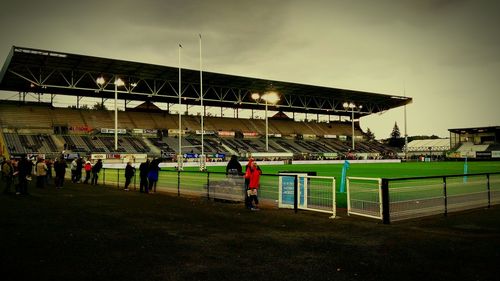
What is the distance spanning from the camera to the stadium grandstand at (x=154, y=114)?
5503 cm

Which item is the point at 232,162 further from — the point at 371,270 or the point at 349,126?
the point at 349,126

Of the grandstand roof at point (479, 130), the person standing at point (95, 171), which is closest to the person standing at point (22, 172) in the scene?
the person standing at point (95, 171)

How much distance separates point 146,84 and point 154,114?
11.5 metres

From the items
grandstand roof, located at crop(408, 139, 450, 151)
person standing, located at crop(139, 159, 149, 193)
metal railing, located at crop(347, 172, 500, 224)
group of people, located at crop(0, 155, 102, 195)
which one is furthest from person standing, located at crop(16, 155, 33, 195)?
grandstand roof, located at crop(408, 139, 450, 151)

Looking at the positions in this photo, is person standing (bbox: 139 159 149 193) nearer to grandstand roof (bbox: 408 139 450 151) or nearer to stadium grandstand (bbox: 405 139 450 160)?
stadium grandstand (bbox: 405 139 450 160)

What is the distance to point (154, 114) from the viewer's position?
74812 mm

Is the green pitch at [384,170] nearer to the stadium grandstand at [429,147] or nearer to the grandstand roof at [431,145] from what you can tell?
the stadium grandstand at [429,147]

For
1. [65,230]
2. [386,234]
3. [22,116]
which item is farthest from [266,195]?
[22,116]

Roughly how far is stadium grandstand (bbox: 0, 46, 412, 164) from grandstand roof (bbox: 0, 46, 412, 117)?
0.51 ft

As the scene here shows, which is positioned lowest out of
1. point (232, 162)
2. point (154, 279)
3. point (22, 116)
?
point (154, 279)

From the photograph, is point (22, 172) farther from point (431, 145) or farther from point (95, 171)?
point (431, 145)

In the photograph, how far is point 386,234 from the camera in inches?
360

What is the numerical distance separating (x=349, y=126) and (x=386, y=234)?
304 ft

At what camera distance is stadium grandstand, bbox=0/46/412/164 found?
181 feet
